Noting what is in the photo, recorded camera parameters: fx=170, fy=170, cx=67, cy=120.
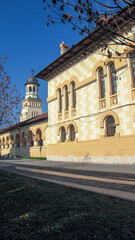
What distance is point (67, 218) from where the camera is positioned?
2445 mm

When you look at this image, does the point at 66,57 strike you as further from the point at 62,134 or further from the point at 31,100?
the point at 31,100

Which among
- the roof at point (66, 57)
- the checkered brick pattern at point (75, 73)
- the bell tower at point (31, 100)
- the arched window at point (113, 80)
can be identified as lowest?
the arched window at point (113, 80)

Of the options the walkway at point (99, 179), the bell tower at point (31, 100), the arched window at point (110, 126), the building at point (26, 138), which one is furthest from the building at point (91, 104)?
the bell tower at point (31, 100)

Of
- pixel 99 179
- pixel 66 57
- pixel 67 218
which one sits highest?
pixel 66 57

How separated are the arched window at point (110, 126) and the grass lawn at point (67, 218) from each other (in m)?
10.6

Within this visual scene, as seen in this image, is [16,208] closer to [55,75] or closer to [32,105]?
[55,75]

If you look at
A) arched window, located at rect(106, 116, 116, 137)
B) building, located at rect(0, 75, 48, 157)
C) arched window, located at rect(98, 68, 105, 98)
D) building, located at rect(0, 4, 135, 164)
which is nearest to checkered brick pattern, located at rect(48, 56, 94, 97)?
building, located at rect(0, 4, 135, 164)

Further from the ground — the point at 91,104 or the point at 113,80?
the point at 113,80

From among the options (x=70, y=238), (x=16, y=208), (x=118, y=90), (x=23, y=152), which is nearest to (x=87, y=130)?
(x=118, y=90)

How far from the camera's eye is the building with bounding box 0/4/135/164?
496 inches

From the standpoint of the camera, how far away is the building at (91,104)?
12.6 metres

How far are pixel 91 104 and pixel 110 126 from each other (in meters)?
2.88

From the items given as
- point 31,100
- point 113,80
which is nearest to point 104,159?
point 113,80

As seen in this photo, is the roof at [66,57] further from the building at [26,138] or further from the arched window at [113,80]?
the building at [26,138]
